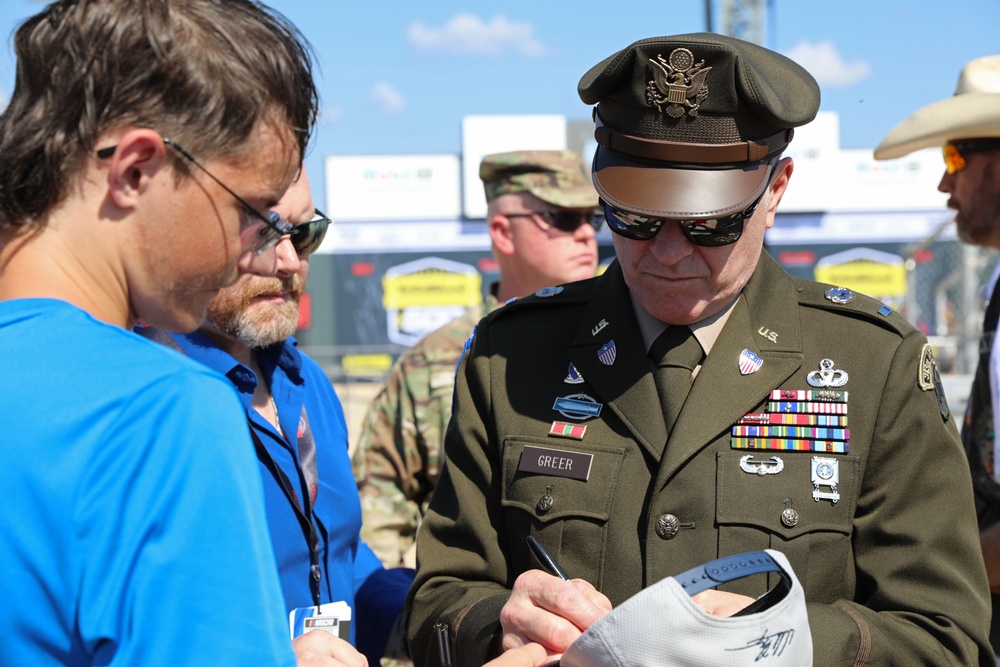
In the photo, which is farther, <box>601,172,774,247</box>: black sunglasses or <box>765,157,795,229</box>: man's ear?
<box>765,157,795,229</box>: man's ear

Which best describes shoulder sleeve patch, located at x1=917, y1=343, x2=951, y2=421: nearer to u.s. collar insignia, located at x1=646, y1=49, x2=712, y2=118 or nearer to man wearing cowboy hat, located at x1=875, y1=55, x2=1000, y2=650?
u.s. collar insignia, located at x1=646, y1=49, x2=712, y2=118

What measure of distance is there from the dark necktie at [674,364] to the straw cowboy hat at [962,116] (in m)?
2.21

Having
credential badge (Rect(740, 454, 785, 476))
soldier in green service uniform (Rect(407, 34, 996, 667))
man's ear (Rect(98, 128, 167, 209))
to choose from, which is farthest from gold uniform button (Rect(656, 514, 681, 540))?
man's ear (Rect(98, 128, 167, 209))

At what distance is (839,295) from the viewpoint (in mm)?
2371

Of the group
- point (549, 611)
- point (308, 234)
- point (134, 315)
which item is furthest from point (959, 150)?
point (134, 315)

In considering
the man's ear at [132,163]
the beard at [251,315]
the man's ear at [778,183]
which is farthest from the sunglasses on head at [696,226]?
the man's ear at [132,163]

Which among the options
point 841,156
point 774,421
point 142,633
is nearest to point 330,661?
point 142,633

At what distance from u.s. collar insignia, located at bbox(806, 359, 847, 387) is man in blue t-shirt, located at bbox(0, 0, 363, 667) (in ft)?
4.25

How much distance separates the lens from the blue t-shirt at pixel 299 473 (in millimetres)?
2473

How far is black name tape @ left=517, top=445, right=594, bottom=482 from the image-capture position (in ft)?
7.26

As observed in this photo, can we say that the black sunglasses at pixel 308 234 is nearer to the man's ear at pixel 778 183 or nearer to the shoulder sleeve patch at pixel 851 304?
the man's ear at pixel 778 183

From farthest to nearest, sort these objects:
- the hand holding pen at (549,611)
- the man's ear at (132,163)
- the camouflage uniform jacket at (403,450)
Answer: the camouflage uniform jacket at (403,450)
the hand holding pen at (549,611)
the man's ear at (132,163)

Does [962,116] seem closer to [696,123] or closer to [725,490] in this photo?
[696,123]

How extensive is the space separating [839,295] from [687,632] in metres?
1.14
